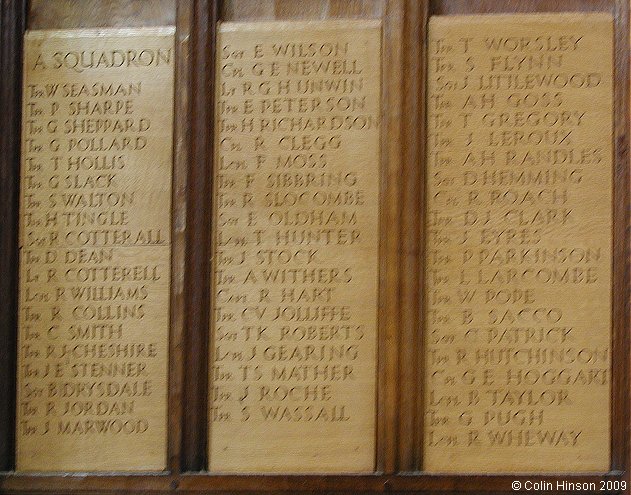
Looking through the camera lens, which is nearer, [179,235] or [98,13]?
[179,235]

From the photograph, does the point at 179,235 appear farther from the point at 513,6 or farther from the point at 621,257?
the point at 621,257

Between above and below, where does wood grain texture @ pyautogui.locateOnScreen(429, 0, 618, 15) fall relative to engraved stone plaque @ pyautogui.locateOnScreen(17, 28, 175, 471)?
above

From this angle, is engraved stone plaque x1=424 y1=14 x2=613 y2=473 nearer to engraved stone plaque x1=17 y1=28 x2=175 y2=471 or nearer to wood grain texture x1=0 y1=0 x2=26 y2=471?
engraved stone plaque x1=17 y1=28 x2=175 y2=471

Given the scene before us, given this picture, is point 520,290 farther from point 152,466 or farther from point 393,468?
point 152,466

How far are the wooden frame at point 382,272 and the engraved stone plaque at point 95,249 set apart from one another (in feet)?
0.16

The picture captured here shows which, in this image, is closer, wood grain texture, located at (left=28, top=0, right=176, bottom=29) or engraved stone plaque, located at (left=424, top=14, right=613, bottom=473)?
engraved stone plaque, located at (left=424, top=14, right=613, bottom=473)

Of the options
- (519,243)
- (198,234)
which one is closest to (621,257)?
(519,243)

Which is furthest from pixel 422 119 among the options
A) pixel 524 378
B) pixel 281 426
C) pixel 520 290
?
pixel 281 426

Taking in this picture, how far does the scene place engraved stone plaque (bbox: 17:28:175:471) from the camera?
9.87ft

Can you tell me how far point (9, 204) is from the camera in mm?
3053

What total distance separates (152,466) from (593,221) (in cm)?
187

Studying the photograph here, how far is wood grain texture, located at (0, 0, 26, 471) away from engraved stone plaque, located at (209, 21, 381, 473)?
765mm

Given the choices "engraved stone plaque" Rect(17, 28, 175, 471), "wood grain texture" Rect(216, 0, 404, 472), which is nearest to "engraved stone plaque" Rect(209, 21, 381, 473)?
"wood grain texture" Rect(216, 0, 404, 472)

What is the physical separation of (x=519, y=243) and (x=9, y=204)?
1927 millimetres
